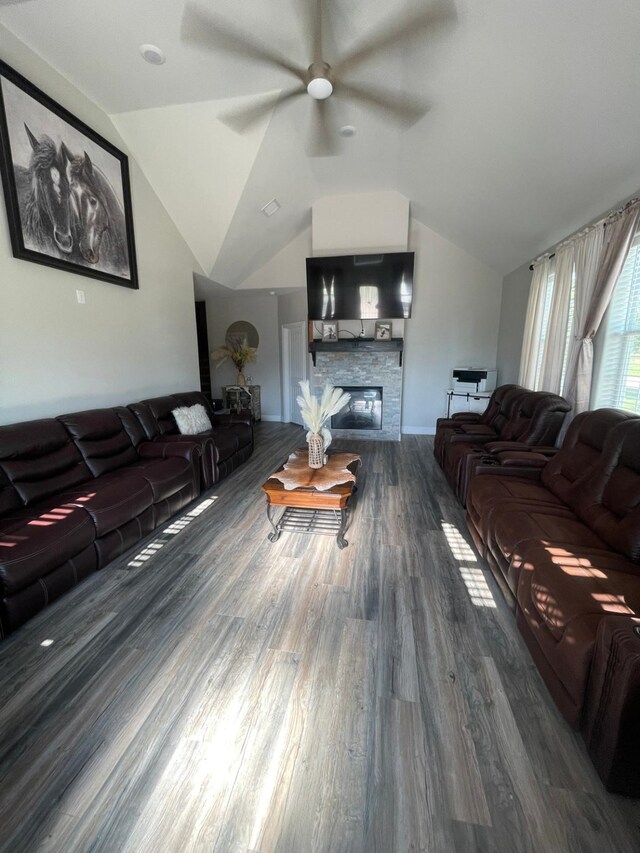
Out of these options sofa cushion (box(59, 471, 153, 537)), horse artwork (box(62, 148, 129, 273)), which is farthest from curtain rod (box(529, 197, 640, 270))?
horse artwork (box(62, 148, 129, 273))

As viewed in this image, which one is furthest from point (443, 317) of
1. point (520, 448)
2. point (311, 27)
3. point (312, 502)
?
point (312, 502)

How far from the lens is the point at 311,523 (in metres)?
2.93

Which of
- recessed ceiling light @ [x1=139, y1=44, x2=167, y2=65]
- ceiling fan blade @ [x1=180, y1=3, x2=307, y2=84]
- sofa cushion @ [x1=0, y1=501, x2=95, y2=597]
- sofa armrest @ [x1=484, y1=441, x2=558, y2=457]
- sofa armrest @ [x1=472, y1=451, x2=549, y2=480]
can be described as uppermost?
recessed ceiling light @ [x1=139, y1=44, x2=167, y2=65]

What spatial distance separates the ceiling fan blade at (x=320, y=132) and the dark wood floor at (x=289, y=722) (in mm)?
3375

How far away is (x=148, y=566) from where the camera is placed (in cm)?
234

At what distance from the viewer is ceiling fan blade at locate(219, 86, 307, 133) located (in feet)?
8.66

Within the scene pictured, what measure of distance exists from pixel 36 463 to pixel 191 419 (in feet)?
5.60

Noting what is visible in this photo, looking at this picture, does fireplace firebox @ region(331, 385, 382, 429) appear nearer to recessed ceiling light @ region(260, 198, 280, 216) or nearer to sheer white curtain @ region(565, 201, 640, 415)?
recessed ceiling light @ region(260, 198, 280, 216)

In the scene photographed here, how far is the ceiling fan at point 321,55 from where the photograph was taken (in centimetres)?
196

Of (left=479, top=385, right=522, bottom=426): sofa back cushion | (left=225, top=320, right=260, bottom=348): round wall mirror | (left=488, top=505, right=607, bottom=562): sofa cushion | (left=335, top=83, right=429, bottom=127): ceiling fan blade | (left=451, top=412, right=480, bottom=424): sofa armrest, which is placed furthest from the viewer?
(left=225, top=320, right=260, bottom=348): round wall mirror

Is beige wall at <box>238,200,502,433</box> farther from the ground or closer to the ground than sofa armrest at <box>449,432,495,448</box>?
farther from the ground

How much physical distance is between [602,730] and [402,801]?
694 mm

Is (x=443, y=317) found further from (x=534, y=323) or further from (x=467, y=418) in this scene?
(x=467, y=418)

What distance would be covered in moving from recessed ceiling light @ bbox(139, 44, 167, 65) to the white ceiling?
0.05 metres
